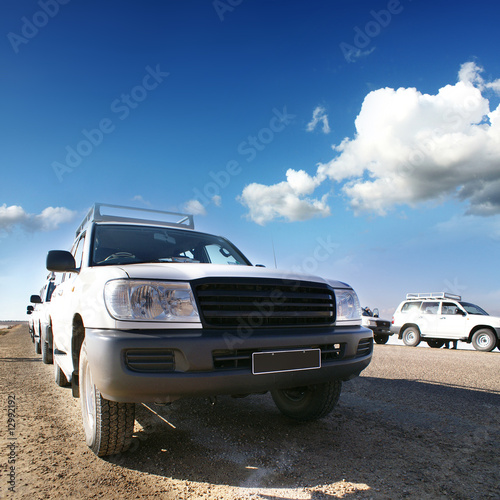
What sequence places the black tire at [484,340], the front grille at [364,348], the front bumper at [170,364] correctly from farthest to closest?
the black tire at [484,340] < the front grille at [364,348] < the front bumper at [170,364]

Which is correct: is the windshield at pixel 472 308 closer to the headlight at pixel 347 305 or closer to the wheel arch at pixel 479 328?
the wheel arch at pixel 479 328

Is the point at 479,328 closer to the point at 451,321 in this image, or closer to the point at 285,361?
the point at 451,321

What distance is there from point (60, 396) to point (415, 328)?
14174mm

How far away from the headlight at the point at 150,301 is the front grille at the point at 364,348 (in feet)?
4.99

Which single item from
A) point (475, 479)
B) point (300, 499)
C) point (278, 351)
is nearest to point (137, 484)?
point (300, 499)

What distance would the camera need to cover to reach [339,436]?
3.31 m

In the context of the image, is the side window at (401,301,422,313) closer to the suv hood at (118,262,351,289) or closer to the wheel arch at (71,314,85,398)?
the suv hood at (118,262,351,289)

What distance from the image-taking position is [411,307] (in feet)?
52.6

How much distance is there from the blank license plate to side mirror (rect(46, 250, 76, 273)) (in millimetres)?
1863

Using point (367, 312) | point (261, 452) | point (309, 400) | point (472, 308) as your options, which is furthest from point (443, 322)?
point (261, 452)

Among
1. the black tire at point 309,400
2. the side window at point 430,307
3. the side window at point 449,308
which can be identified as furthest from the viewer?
the side window at point 430,307

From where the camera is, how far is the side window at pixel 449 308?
14.6 metres

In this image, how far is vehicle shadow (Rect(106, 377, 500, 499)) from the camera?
8.43 ft

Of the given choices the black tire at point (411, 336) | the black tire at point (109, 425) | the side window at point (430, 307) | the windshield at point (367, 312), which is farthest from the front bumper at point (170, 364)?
the windshield at point (367, 312)
